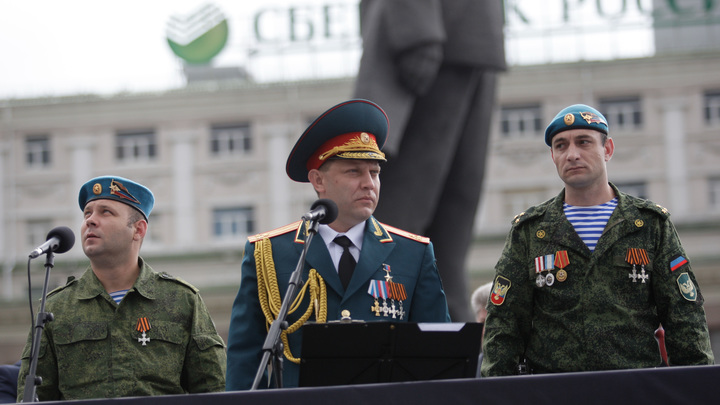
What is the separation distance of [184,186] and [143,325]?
28541mm

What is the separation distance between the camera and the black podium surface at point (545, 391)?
2.51 metres

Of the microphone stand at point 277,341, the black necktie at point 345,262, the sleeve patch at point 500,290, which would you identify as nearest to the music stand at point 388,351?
Answer: the microphone stand at point 277,341

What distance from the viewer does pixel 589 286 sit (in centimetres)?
338

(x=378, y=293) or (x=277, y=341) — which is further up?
(x=378, y=293)

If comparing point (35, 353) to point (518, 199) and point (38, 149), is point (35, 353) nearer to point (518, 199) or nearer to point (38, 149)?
point (518, 199)

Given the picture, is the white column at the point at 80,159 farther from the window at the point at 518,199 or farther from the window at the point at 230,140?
the window at the point at 518,199

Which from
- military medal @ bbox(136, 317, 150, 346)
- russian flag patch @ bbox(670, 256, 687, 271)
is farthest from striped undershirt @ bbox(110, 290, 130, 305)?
russian flag patch @ bbox(670, 256, 687, 271)

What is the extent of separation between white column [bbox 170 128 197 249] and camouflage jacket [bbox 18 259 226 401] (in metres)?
27.8

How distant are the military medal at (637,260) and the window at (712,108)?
2870cm

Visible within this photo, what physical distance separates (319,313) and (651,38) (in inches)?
1170

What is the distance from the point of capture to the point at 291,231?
369 cm

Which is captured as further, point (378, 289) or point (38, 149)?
point (38, 149)

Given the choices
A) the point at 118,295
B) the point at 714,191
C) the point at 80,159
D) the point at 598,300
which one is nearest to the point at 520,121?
the point at 714,191

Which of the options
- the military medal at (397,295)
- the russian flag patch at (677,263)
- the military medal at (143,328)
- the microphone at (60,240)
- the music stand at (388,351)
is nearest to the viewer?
the music stand at (388,351)
